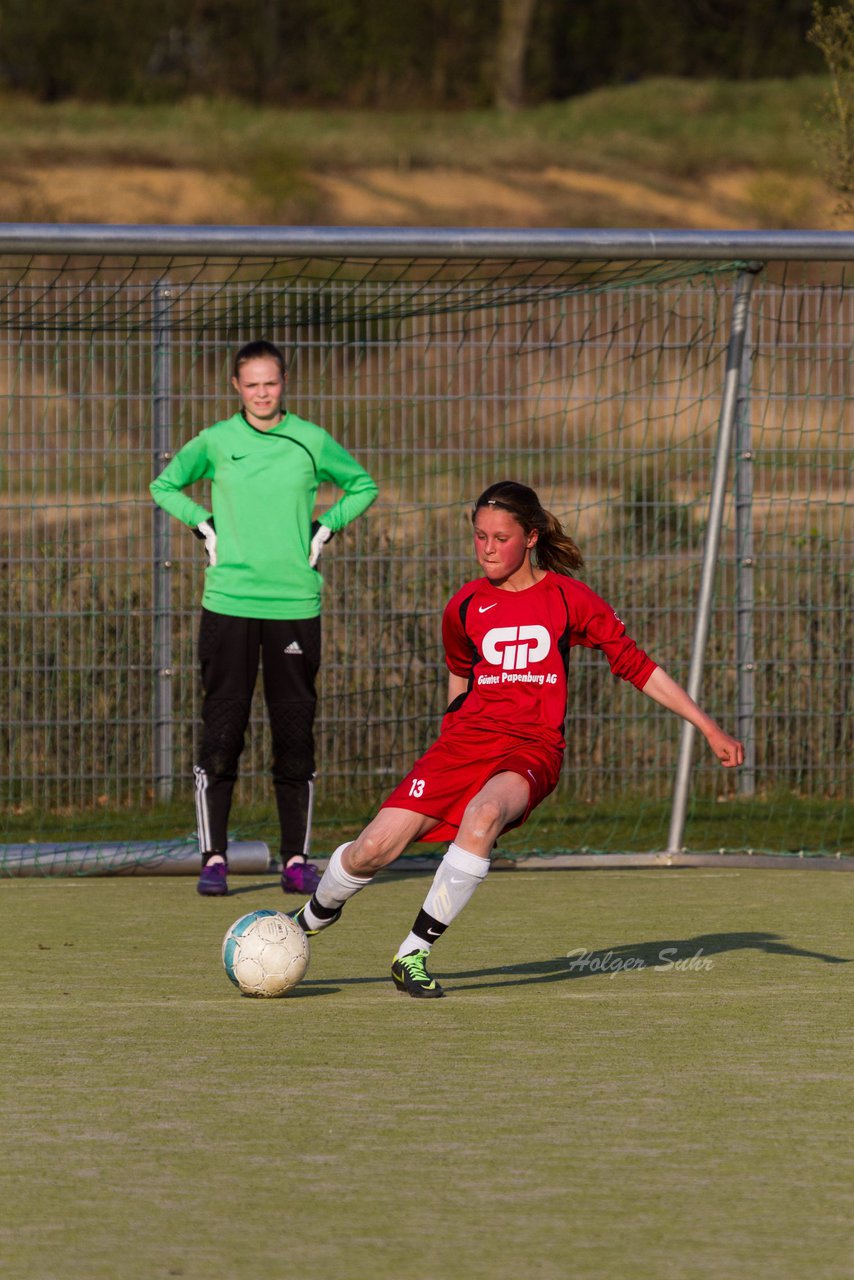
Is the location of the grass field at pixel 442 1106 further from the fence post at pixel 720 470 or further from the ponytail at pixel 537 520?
the fence post at pixel 720 470

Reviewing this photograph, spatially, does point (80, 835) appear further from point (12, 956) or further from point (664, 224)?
point (664, 224)

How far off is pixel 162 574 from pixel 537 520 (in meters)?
4.02

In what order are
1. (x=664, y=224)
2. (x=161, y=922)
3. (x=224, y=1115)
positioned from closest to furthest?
(x=224, y=1115) < (x=161, y=922) < (x=664, y=224)

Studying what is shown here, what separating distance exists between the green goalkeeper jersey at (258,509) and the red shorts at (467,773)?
197 centimetres

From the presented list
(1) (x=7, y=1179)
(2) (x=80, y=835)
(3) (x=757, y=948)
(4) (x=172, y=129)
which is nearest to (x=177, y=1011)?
(1) (x=7, y=1179)

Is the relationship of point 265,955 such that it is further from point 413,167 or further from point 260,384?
point 413,167

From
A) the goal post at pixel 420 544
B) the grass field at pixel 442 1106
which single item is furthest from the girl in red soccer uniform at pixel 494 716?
the goal post at pixel 420 544

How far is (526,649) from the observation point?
5.16 meters

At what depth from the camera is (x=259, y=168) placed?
42.1 metres

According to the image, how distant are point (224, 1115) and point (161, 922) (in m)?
2.83

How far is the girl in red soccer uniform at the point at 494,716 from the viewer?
16.1 feet

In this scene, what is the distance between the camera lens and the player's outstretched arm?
4.87m

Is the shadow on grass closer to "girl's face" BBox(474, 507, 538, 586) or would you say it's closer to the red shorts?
the red shorts

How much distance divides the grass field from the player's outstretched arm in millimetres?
652
